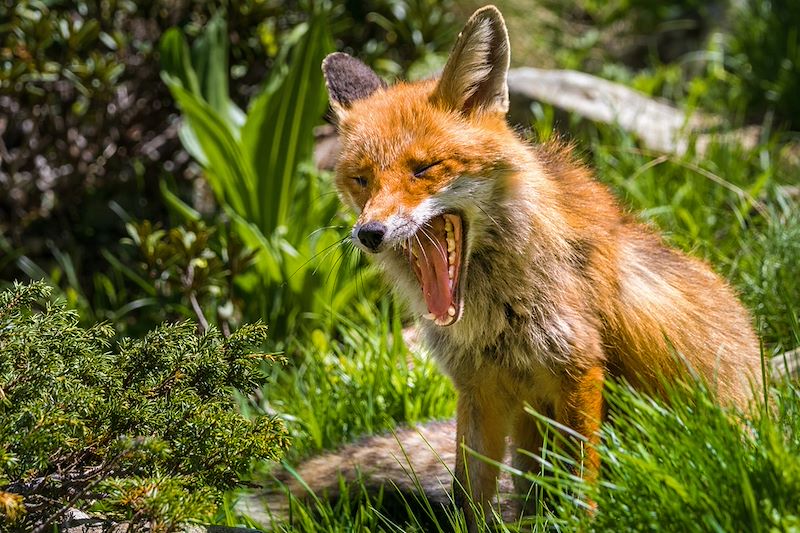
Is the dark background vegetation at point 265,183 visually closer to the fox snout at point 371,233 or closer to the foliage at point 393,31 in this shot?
the foliage at point 393,31

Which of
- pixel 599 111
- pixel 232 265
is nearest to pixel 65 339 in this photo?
pixel 232 265

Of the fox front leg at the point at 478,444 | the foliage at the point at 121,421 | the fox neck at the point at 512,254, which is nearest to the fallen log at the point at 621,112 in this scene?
the fox neck at the point at 512,254

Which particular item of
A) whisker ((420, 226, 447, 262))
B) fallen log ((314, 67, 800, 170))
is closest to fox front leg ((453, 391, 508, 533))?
whisker ((420, 226, 447, 262))

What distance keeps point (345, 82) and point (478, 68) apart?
2.23 feet

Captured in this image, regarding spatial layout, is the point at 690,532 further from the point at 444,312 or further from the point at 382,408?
the point at 382,408

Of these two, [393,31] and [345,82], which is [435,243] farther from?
[393,31]

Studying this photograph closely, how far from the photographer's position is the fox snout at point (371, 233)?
3.10 metres

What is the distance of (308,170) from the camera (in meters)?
6.14

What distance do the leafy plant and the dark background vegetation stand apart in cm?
1

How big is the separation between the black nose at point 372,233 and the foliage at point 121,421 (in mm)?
496

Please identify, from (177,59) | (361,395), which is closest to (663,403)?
(361,395)

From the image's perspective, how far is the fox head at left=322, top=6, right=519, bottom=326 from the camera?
128 inches

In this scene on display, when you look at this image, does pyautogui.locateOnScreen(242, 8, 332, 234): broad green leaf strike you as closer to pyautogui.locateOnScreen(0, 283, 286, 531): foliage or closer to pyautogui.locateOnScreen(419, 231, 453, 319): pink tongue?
pyautogui.locateOnScreen(419, 231, 453, 319): pink tongue

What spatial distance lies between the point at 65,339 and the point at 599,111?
16.7 ft
